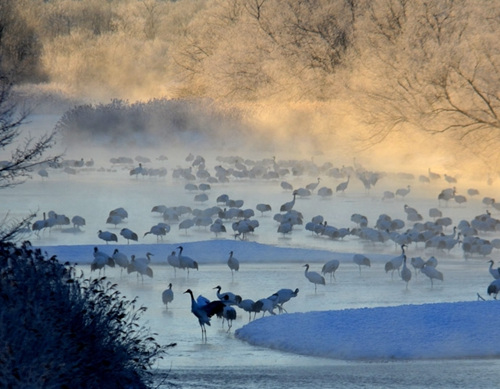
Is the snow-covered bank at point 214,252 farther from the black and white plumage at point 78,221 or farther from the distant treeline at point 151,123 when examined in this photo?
the distant treeline at point 151,123

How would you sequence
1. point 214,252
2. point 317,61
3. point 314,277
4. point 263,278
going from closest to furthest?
1. point 314,277
2. point 263,278
3. point 214,252
4. point 317,61

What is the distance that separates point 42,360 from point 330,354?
16.6ft

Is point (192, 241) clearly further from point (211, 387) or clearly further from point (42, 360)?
point (42, 360)

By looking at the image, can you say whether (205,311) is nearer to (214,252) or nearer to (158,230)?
(214,252)

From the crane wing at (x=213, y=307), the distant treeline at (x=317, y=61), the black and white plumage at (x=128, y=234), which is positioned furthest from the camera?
the distant treeline at (x=317, y=61)

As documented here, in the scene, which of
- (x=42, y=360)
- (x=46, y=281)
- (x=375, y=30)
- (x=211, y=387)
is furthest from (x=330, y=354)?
(x=375, y=30)

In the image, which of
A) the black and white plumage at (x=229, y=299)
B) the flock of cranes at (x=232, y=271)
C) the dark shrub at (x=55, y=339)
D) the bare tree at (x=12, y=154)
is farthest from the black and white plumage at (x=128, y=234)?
the dark shrub at (x=55, y=339)

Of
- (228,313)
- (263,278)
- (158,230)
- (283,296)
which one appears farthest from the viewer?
(158,230)

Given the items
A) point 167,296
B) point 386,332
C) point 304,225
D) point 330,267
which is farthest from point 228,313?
point 304,225

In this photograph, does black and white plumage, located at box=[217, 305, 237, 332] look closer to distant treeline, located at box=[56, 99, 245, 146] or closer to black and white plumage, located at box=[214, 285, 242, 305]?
black and white plumage, located at box=[214, 285, 242, 305]

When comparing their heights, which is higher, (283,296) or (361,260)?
(361,260)

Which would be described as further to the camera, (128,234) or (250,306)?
(128,234)

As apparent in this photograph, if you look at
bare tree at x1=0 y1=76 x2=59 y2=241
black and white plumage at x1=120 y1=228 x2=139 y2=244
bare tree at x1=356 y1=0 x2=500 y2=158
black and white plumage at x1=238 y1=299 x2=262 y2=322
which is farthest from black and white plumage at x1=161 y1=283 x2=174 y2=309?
bare tree at x1=356 y1=0 x2=500 y2=158

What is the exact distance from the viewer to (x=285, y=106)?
138ft
